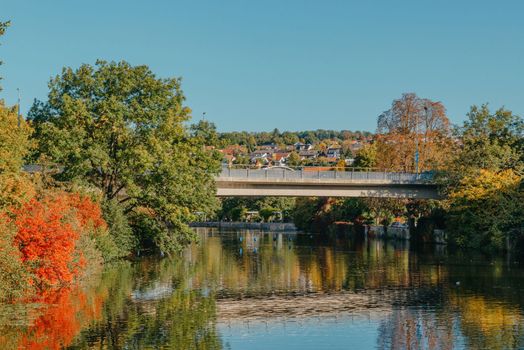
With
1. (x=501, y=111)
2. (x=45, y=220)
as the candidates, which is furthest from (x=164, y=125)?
(x=501, y=111)

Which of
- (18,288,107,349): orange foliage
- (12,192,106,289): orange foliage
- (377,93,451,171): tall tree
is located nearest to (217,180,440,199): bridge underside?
(377,93,451,171): tall tree

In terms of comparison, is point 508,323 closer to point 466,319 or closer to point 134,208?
point 466,319

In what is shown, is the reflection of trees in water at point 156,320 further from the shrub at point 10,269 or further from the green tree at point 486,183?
the green tree at point 486,183

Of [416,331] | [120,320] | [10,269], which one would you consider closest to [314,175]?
[10,269]

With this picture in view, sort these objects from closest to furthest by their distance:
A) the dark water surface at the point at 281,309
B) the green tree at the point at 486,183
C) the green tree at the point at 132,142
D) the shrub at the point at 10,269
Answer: the dark water surface at the point at 281,309
the shrub at the point at 10,269
the green tree at the point at 132,142
the green tree at the point at 486,183

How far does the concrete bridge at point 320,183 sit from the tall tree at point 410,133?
13014 millimetres

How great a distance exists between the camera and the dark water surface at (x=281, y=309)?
2816cm

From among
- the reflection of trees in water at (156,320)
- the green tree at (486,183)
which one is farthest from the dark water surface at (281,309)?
the green tree at (486,183)

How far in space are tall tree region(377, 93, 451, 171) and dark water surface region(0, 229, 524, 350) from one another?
1560 inches

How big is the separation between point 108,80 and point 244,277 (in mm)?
18894

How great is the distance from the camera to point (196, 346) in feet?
89.0

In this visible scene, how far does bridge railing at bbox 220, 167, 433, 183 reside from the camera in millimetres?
73438

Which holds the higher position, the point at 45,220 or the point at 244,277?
the point at 45,220

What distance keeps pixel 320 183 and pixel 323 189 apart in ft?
4.40
